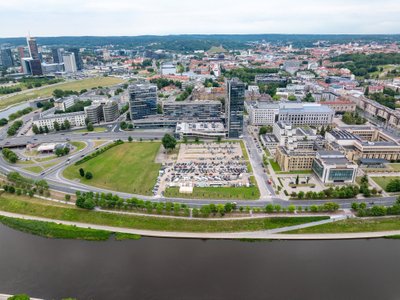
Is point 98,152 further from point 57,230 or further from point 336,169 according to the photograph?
point 336,169

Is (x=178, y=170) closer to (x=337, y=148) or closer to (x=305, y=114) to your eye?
(x=337, y=148)

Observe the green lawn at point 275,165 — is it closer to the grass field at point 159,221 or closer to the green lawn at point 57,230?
the grass field at point 159,221

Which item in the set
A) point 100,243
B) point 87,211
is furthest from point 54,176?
point 100,243

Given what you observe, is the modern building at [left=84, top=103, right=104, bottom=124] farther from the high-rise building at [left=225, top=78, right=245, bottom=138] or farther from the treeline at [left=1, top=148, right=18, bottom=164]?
the high-rise building at [left=225, top=78, right=245, bottom=138]

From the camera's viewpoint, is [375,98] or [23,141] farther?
[375,98]

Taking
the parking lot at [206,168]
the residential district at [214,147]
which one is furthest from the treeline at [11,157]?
the parking lot at [206,168]

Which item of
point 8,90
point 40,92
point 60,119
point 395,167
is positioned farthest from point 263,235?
point 8,90

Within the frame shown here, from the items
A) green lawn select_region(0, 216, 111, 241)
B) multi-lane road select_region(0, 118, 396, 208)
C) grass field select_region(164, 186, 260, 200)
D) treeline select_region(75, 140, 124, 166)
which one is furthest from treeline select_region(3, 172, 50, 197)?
grass field select_region(164, 186, 260, 200)
